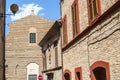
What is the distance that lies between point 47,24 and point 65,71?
2537 cm

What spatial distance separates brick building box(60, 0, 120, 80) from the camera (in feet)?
31.7

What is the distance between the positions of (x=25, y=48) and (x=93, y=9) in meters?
29.3

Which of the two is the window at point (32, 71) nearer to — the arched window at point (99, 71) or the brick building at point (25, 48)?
the brick building at point (25, 48)

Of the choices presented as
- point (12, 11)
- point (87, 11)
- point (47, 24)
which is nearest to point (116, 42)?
point (87, 11)

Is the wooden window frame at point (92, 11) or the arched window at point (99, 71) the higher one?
the wooden window frame at point (92, 11)

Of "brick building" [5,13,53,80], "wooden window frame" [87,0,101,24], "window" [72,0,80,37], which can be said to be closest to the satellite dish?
"window" [72,0,80,37]

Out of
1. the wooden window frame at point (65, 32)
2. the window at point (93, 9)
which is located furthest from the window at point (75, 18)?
the window at point (93, 9)

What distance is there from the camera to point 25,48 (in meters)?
40.5

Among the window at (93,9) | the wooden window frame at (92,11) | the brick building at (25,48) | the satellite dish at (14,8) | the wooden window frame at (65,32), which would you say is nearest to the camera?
the wooden window frame at (92,11)

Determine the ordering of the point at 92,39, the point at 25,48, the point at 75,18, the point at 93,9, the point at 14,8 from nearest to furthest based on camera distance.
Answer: the point at 93,9 → the point at 92,39 → the point at 14,8 → the point at 75,18 → the point at 25,48

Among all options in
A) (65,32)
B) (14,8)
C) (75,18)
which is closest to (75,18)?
(75,18)

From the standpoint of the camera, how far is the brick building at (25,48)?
39.2 m

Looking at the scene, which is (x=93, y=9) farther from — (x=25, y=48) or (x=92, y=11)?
(x=25, y=48)

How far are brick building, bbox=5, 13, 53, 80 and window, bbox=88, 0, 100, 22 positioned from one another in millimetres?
27401
